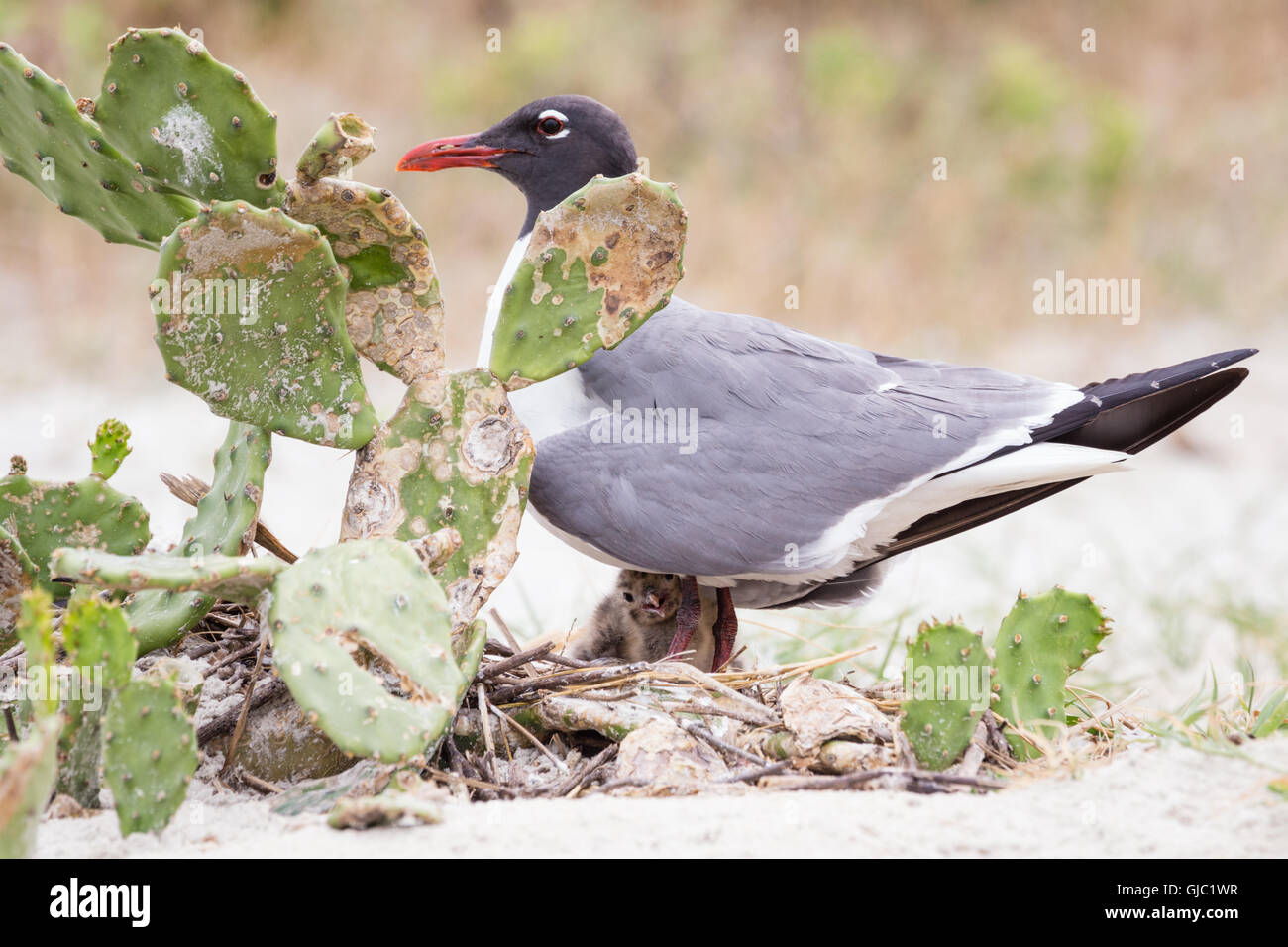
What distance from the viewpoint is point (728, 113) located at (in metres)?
8.59

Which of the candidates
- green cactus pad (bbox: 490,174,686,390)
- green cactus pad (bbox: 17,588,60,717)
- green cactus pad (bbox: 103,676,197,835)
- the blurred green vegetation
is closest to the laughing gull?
green cactus pad (bbox: 490,174,686,390)

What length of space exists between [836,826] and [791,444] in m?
1.02

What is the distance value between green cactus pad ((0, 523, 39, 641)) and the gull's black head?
147 cm

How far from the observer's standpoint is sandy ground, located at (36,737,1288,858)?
1787mm

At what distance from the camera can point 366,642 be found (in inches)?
73.0

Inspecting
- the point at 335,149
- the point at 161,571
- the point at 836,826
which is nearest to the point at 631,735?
the point at 836,826

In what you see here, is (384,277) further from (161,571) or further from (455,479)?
(161,571)

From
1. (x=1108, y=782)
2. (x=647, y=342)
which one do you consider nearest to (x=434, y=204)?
(x=647, y=342)

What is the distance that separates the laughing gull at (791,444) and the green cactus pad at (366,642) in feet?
2.42

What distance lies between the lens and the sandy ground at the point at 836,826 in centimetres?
179

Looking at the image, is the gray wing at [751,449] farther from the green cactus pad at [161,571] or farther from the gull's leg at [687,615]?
the green cactus pad at [161,571]

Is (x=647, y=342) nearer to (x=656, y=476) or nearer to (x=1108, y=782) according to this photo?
(x=656, y=476)

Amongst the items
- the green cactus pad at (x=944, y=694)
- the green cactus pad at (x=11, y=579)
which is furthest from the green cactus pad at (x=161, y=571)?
the green cactus pad at (x=944, y=694)

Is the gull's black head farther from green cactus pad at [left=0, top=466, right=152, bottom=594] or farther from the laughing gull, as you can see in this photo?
green cactus pad at [left=0, top=466, right=152, bottom=594]
